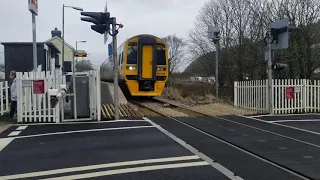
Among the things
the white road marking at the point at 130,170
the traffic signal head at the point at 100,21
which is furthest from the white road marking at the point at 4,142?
the traffic signal head at the point at 100,21

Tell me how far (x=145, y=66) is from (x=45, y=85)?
8.98 metres

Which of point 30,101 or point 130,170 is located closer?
point 130,170

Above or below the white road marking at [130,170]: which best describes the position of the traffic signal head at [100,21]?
above

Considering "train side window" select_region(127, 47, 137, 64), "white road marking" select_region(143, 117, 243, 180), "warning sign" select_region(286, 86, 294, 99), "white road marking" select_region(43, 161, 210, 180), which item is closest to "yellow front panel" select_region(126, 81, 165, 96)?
"train side window" select_region(127, 47, 137, 64)

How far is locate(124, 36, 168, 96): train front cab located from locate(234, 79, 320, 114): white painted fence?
19.7ft

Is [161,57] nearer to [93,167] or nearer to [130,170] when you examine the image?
[93,167]

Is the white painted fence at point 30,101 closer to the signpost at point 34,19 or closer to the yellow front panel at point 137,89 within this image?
the signpost at point 34,19

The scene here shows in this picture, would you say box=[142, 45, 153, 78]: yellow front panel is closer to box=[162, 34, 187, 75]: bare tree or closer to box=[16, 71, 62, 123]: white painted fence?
box=[16, 71, 62, 123]: white painted fence

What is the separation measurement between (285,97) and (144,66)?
26.8 feet

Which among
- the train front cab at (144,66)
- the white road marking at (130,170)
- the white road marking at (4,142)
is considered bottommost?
the white road marking at (130,170)

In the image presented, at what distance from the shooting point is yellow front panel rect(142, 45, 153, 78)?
19938 mm

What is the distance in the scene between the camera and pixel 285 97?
14562 millimetres

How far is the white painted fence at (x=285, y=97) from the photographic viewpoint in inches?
575

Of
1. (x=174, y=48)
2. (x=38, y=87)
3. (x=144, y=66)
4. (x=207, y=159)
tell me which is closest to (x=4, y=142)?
(x=38, y=87)
